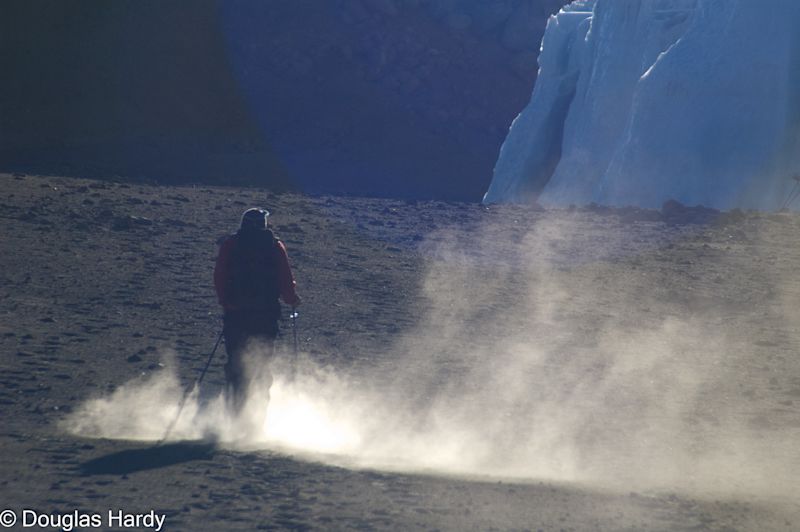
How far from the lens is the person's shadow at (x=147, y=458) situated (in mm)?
7215

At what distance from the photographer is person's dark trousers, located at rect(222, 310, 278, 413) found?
8.63 metres

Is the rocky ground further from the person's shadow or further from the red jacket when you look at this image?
the red jacket

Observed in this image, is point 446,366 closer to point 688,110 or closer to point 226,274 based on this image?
point 226,274

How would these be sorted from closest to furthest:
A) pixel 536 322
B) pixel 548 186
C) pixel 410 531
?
pixel 410 531 → pixel 536 322 → pixel 548 186

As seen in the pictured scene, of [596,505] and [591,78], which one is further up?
[591,78]

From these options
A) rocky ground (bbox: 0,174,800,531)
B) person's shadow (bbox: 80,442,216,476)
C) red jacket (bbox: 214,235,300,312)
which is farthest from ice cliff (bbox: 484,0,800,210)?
person's shadow (bbox: 80,442,216,476)

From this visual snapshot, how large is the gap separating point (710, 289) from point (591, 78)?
43.3ft

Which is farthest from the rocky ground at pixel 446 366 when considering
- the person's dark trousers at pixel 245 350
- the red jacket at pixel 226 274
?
the red jacket at pixel 226 274

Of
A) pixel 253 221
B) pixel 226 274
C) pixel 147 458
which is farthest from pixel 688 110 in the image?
pixel 147 458

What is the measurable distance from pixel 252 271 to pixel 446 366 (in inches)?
127

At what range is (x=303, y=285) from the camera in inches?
626

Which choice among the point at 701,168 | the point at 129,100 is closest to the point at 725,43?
the point at 701,168

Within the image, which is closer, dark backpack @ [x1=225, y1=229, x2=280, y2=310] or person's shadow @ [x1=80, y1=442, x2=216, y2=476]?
person's shadow @ [x1=80, y1=442, x2=216, y2=476]

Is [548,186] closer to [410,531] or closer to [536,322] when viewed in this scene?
[536,322]
